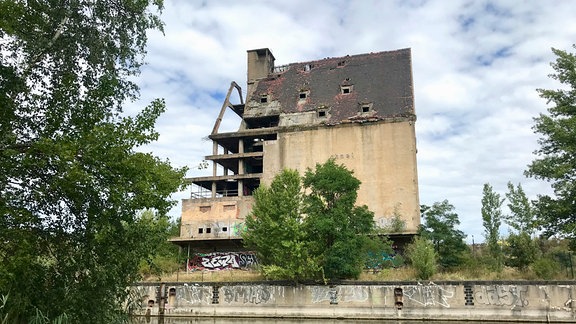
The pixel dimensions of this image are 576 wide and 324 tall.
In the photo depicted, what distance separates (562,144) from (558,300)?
8.54 m

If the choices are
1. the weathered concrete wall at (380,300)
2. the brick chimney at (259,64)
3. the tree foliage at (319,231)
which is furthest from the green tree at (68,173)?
the brick chimney at (259,64)

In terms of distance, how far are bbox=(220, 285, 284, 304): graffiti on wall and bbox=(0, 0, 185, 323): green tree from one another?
19704 millimetres

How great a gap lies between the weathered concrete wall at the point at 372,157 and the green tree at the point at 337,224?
886 cm

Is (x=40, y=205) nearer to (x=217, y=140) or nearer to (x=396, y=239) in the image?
(x=396, y=239)

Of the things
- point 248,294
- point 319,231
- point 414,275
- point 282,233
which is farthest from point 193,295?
point 414,275

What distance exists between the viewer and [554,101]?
26.8 metres

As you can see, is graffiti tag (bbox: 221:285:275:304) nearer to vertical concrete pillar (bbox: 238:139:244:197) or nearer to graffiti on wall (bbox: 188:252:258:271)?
graffiti on wall (bbox: 188:252:258:271)

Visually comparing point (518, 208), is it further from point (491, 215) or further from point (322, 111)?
point (322, 111)

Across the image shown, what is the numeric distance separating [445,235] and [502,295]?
29.4 feet

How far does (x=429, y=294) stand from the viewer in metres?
27.8

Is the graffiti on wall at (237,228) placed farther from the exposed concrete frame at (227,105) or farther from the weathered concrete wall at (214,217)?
the exposed concrete frame at (227,105)

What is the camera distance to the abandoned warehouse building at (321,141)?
41.1 meters

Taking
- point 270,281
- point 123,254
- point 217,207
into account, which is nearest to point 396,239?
point 270,281

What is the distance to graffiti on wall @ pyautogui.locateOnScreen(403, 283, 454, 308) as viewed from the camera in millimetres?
27438
